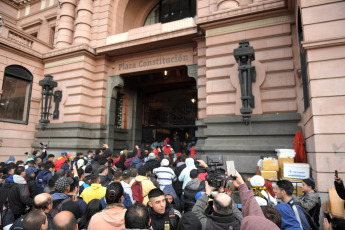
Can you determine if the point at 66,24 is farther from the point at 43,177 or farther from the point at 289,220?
the point at 289,220

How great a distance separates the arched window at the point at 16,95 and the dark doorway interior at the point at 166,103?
659cm

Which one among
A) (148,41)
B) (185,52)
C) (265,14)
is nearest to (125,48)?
(148,41)

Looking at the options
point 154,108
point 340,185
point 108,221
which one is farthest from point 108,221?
point 154,108

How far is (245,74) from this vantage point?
26.8ft

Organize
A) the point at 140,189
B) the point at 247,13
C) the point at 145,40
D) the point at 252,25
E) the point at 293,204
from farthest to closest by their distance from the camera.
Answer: the point at 145,40 → the point at 252,25 → the point at 247,13 → the point at 140,189 → the point at 293,204

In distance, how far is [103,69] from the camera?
13.8m

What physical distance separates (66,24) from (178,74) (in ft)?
27.9

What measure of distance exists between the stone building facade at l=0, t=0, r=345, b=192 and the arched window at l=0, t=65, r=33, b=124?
61mm

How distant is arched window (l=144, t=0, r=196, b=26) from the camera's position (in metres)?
15.3

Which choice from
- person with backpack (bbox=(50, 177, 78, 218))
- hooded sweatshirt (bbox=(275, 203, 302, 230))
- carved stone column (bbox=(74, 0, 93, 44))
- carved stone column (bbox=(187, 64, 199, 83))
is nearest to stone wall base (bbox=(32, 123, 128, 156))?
carved stone column (bbox=(74, 0, 93, 44))

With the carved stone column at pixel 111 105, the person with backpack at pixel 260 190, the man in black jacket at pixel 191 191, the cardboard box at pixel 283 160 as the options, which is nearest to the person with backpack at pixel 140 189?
the man in black jacket at pixel 191 191

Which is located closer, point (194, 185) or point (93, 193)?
point (93, 193)

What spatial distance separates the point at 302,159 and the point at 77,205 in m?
6.58

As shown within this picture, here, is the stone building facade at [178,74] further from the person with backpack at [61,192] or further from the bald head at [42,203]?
the bald head at [42,203]
